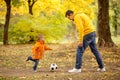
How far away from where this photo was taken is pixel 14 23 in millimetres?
35250

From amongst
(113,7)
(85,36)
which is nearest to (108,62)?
(85,36)

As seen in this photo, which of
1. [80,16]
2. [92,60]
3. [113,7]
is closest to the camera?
[80,16]

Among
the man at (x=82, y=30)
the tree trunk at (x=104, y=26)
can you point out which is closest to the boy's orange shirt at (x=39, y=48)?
the man at (x=82, y=30)

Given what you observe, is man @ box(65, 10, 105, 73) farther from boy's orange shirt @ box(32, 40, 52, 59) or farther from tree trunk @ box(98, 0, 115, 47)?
tree trunk @ box(98, 0, 115, 47)

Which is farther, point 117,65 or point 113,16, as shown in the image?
point 113,16

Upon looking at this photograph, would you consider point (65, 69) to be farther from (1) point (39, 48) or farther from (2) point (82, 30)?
(2) point (82, 30)

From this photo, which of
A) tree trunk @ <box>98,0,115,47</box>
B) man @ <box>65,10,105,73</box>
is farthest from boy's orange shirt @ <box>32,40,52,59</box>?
tree trunk @ <box>98,0,115,47</box>

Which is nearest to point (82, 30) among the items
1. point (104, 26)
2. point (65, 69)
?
point (65, 69)

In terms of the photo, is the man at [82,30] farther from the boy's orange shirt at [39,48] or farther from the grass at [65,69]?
the boy's orange shirt at [39,48]

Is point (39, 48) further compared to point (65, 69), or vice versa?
point (65, 69)

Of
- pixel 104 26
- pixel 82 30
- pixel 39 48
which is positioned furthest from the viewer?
pixel 104 26

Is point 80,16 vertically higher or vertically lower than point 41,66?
higher

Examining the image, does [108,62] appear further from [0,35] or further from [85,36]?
[0,35]

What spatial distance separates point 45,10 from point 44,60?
25.8 metres
